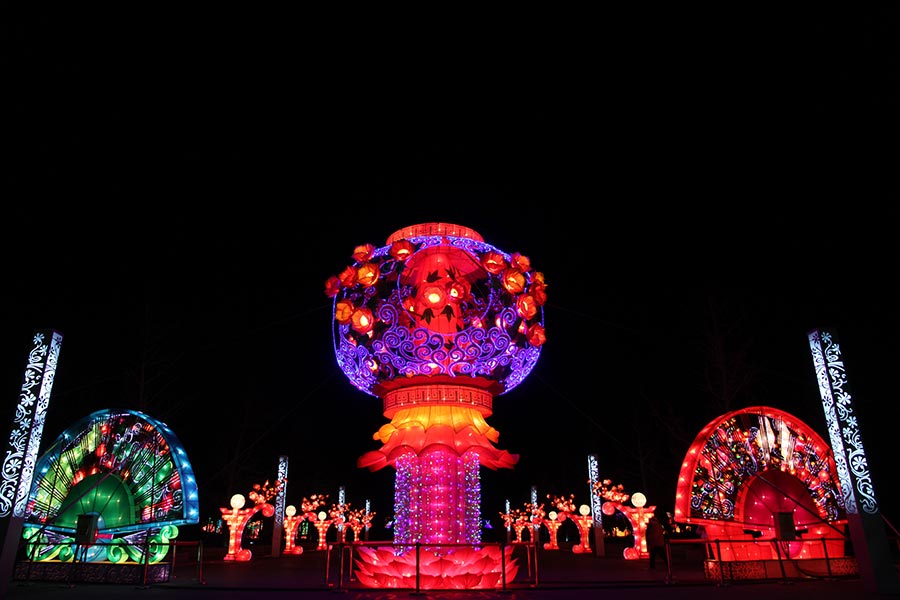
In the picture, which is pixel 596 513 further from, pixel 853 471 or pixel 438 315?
pixel 438 315

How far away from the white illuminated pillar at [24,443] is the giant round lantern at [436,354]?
4404mm

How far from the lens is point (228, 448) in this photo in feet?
95.2

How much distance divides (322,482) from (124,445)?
3311 cm

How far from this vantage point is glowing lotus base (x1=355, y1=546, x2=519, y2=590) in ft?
30.2

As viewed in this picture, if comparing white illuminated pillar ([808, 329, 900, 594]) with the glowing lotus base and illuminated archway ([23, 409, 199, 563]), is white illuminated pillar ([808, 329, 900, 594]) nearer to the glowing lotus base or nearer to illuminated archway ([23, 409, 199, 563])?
the glowing lotus base

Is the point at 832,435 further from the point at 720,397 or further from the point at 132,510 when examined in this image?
the point at 132,510

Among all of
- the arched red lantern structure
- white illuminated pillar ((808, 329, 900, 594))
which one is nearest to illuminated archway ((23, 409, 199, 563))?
the arched red lantern structure

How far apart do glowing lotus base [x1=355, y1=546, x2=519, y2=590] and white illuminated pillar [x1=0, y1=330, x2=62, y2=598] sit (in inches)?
190

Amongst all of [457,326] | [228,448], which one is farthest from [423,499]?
[228,448]

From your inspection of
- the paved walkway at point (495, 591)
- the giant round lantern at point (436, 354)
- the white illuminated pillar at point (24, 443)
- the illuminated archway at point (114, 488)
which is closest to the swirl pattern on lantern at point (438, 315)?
the giant round lantern at point (436, 354)

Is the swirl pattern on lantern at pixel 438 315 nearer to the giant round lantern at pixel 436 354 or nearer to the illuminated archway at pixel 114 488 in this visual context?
→ the giant round lantern at pixel 436 354

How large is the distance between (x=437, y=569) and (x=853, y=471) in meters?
6.29

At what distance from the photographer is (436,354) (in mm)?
10398

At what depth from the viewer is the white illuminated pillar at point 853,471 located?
28.3 ft
